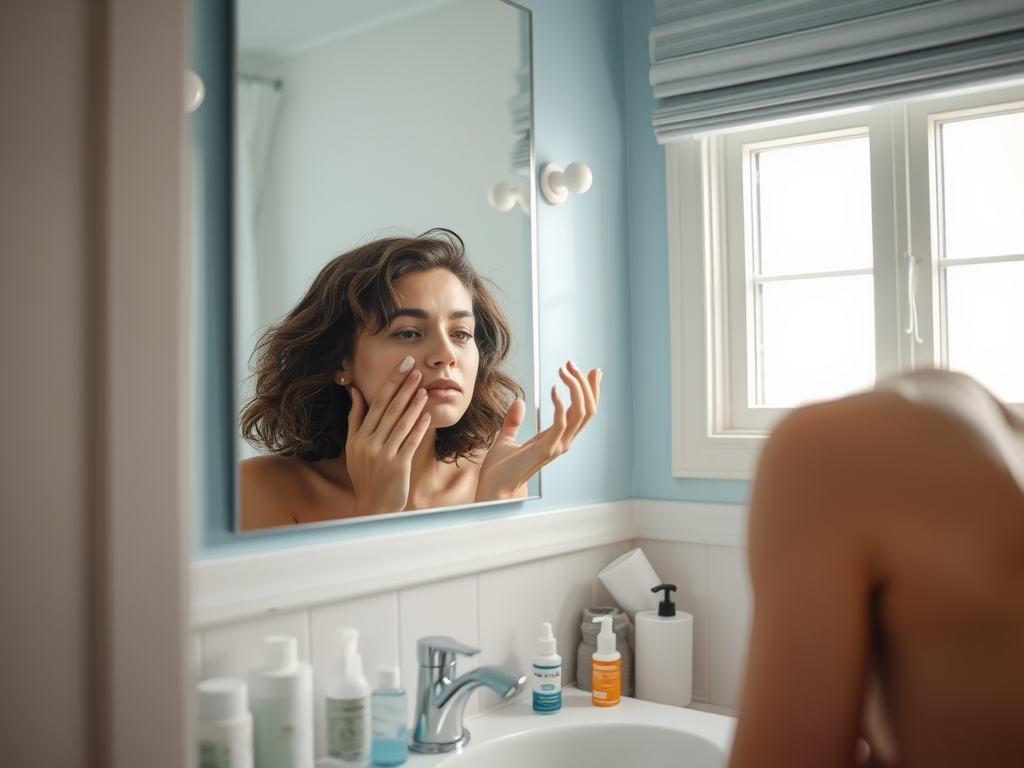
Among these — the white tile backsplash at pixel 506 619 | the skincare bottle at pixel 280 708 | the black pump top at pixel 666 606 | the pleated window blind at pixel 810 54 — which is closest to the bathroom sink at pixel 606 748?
the white tile backsplash at pixel 506 619

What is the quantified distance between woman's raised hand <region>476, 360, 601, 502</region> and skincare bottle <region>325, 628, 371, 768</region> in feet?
1.17

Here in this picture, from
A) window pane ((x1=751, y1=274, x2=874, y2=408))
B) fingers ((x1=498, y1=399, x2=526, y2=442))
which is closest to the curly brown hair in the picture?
fingers ((x1=498, y1=399, x2=526, y2=442))

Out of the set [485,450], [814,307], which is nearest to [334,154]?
[485,450]

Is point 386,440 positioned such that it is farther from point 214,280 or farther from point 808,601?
point 808,601

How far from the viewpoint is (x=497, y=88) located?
1.50 m

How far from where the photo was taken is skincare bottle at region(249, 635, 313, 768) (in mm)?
1059

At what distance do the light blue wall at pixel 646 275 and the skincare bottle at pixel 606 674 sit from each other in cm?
36

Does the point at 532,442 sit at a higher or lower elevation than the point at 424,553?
higher

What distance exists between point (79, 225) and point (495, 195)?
1.05 m

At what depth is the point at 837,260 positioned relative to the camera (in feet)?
5.57

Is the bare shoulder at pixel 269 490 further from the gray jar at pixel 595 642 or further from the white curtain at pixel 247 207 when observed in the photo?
the gray jar at pixel 595 642

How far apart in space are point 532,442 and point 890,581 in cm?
110

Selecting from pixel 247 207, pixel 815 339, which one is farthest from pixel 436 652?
pixel 815 339

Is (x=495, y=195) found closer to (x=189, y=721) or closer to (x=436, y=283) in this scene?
(x=436, y=283)
